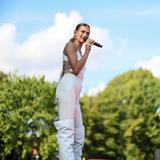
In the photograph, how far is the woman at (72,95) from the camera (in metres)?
6.74

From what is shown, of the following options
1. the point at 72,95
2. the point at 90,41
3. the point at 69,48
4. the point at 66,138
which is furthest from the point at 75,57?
the point at 66,138

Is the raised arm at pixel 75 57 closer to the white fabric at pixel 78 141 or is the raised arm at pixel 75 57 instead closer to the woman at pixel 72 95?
the woman at pixel 72 95

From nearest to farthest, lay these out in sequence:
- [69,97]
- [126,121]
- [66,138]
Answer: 1. [66,138]
2. [69,97]
3. [126,121]

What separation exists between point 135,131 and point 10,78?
24.8 meters

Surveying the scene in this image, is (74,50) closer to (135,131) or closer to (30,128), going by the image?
(30,128)

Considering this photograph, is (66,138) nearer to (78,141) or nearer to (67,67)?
(78,141)

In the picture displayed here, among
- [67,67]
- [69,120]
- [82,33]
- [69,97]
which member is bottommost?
[69,120]

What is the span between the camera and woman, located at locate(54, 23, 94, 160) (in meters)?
Answer: 6.74

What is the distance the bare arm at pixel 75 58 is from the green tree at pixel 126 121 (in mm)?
69358

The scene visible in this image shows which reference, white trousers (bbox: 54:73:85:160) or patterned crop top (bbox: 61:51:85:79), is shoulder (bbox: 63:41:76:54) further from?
white trousers (bbox: 54:73:85:160)

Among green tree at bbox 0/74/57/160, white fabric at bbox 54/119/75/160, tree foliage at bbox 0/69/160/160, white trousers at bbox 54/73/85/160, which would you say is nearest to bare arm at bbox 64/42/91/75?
white trousers at bbox 54/73/85/160

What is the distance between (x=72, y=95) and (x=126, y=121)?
3034 inches

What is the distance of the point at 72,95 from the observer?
6855 millimetres

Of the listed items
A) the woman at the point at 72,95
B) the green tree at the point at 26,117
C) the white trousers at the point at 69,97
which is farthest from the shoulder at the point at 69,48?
the green tree at the point at 26,117
